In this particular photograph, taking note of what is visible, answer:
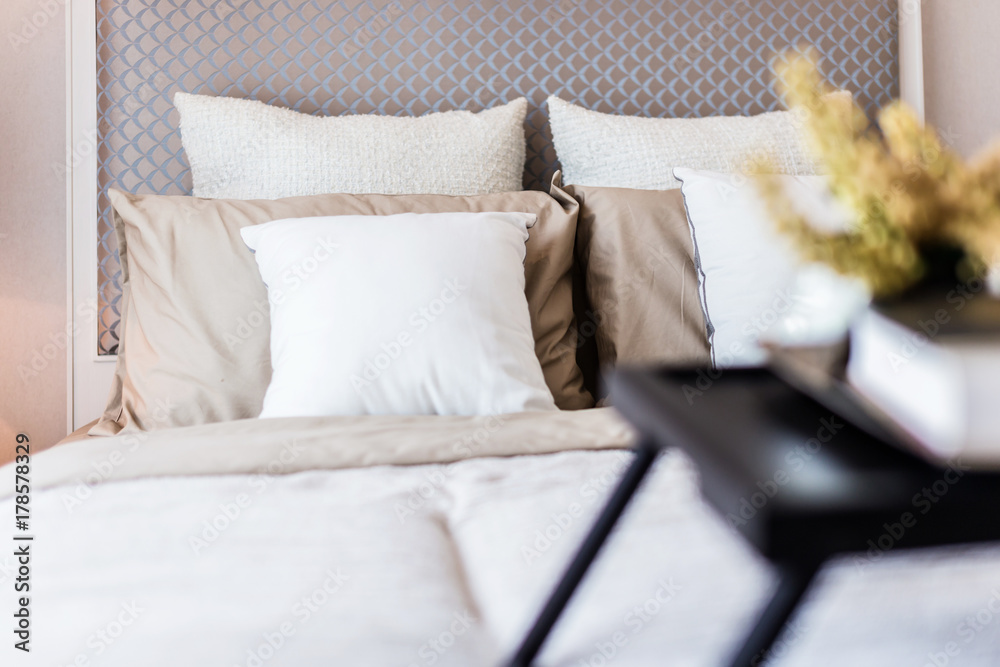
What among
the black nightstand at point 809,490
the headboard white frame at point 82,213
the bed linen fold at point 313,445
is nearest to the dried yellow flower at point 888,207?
the black nightstand at point 809,490

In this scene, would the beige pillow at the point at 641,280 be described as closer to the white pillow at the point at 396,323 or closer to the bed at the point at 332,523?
the bed at the point at 332,523

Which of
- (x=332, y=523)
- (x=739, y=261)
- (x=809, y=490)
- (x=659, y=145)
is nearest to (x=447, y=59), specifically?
(x=659, y=145)

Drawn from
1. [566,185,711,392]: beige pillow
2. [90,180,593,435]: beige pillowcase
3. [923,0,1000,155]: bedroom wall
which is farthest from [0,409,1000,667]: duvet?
[923,0,1000,155]: bedroom wall

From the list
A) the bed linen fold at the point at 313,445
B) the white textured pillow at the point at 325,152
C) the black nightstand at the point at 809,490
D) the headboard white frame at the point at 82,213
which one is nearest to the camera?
the black nightstand at the point at 809,490

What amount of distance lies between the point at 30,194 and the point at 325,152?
0.78m

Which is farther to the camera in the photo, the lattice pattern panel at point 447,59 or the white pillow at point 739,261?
the lattice pattern panel at point 447,59

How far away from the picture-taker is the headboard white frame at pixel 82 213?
1.71 m

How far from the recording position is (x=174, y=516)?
73 cm

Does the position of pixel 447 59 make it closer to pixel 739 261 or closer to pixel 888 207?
pixel 739 261

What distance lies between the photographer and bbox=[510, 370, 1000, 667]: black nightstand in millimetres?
323

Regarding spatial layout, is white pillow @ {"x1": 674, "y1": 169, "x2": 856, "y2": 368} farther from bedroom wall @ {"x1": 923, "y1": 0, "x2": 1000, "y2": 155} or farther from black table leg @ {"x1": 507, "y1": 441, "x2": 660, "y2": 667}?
bedroom wall @ {"x1": 923, "y1": 0, "x2": 1000, "y2": 155}

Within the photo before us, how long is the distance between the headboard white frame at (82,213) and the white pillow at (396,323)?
74 centimetres

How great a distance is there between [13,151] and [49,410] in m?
0.65

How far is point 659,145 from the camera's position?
5.44 feet
